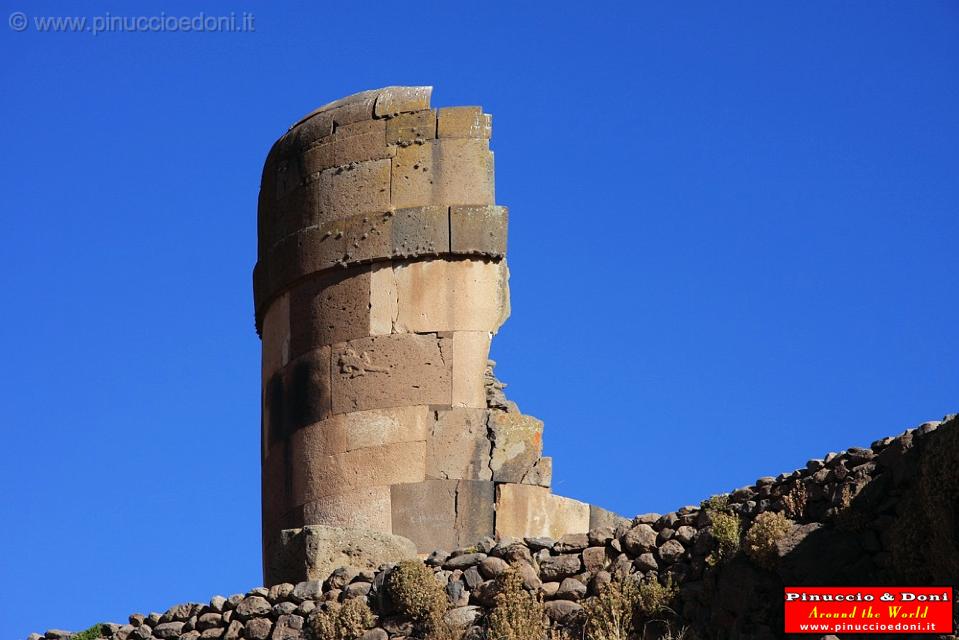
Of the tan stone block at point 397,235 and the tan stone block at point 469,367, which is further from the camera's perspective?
the tan stone block at point 397,235

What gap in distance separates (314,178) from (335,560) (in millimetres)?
3620

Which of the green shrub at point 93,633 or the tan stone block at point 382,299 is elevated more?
the tan stone block at point 382,299

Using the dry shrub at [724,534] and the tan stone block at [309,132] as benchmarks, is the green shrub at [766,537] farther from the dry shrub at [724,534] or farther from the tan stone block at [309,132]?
the tan stone block at [309,132]

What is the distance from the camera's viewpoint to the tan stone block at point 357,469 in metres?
13.4

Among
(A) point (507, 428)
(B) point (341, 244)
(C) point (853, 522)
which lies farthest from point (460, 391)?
(C) point (853, 522)

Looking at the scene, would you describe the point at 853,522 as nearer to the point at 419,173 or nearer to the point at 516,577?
the point at 516,577

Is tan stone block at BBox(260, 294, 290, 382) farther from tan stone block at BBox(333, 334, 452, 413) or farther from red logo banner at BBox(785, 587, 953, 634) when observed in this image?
red logo banner at BBox(785, 587, 953, 634)

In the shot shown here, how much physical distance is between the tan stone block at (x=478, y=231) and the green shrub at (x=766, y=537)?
4.25 m

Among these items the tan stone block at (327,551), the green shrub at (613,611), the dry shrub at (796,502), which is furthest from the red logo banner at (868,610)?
the tan stone block at (327,551)

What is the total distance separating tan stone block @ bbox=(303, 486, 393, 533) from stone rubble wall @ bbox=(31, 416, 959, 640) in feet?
3.91

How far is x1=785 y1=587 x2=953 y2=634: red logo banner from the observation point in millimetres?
9156

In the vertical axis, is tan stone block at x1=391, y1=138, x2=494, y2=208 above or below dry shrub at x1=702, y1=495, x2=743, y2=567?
above

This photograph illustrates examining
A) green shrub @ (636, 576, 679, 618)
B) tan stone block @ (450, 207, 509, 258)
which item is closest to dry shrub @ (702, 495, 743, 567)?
green shrub @ (636, 576, 679, 618)

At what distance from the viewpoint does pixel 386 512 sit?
1326 cm
